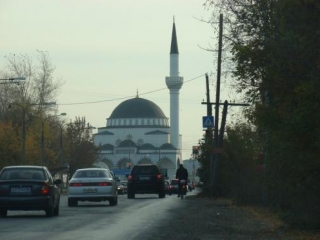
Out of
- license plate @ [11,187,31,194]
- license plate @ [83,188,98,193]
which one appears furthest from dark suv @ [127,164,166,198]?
license plate @ [11,187,31,194]

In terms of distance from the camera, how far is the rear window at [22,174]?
27.1 m

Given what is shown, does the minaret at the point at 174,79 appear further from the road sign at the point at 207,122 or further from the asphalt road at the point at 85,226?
the asphalt road at the point at 85,226

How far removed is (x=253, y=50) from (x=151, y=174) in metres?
29.2

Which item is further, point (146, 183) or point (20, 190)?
point (146, 183)

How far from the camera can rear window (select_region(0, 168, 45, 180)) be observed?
27078 millimetres

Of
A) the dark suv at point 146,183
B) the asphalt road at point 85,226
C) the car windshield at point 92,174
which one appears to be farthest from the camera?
the dark suv at point 146,183

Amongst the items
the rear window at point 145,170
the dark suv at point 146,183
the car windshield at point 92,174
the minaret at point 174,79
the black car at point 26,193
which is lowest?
the black car at point 26,193

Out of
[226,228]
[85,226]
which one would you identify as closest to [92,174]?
[85,226]

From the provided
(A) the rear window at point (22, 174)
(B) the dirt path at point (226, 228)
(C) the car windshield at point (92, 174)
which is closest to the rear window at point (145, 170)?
(C) the car windshield at point (92, 174)

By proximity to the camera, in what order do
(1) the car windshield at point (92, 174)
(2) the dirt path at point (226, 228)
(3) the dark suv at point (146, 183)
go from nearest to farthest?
1. (2) the dirt path at point (226, 228)
2. (1) the car windshield at point (92, 174)
3. (3) the dark suv at point (146, 183)

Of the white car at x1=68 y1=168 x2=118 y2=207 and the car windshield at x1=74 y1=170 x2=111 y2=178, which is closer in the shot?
the white car at x1=68 y1=168 x2=118 y2=207

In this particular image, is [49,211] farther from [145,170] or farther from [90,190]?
[145,170]

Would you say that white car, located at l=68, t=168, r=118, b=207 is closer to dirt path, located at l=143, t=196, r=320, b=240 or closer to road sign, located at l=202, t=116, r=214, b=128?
dirt path, located at l=143, t=196, r=320, b=240

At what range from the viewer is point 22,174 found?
27.2 m
